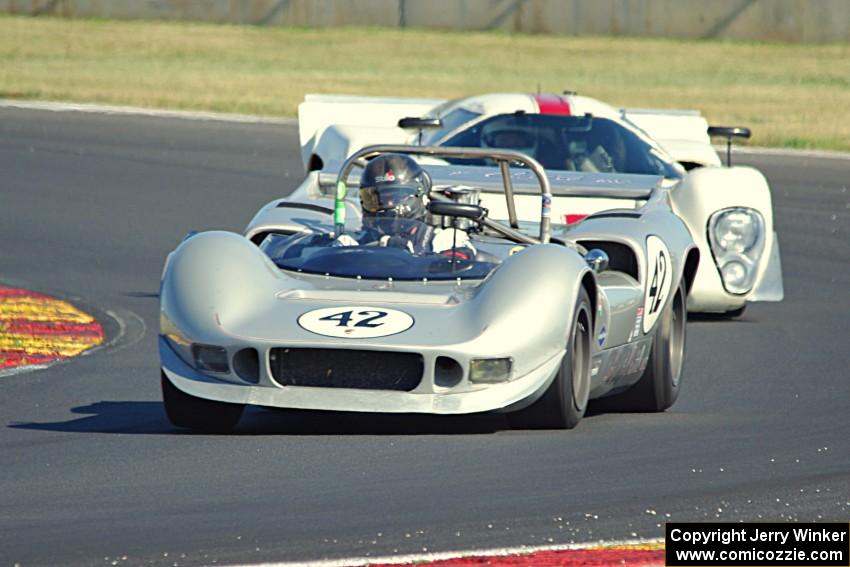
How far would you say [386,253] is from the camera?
7.71 metres

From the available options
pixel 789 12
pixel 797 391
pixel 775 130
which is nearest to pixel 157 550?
pixel 797 391

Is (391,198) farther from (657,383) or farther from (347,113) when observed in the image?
(347,113)

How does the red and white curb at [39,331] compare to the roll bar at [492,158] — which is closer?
the roll bar at [492,158]

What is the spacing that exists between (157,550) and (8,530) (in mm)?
534

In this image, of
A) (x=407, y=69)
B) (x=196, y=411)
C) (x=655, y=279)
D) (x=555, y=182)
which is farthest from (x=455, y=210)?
(x=407, y=69)

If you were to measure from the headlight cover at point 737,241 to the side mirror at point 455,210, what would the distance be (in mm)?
3490

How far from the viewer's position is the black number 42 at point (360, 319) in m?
6.88

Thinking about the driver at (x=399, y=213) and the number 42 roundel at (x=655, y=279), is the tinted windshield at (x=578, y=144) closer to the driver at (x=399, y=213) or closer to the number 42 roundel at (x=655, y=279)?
the number 42 roundel at (x=655, y=279)

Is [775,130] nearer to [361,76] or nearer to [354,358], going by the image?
[361,76]

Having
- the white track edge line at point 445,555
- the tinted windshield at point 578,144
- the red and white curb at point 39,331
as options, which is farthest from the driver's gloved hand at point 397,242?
the tinted windshield at point 578,144

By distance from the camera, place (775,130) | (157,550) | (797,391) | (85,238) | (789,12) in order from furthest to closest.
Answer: (789,12) < (775,130) < (85,238) < (797,391) < (157,550)

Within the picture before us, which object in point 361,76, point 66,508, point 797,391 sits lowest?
point 361,76

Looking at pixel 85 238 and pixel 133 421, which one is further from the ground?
pixel 133 421

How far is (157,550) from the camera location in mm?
5047
